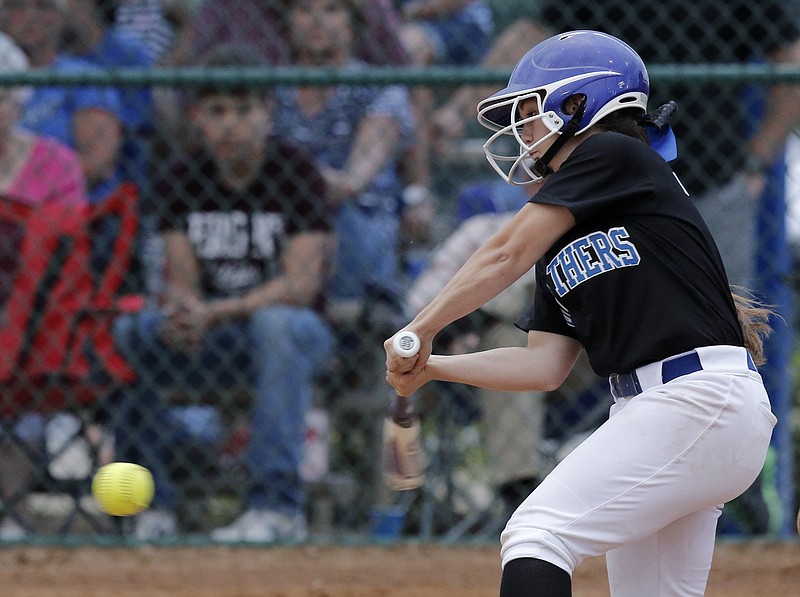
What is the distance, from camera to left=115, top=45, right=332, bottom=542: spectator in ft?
16.0

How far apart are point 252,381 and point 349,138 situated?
3.96 ft

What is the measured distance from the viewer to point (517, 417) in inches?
194

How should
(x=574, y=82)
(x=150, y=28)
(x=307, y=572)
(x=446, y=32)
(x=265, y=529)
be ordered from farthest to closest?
(x=446, y=32)
(x=150, y=28)
(x=265, y=529)
(x=307, y=572)
(x=574, y=82)

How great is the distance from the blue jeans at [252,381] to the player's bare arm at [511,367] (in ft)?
6.77

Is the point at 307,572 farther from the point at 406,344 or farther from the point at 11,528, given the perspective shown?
the point at 406,344

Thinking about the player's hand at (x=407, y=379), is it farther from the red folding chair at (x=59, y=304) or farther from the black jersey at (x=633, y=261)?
the red folding chair at (x=59, y=304)

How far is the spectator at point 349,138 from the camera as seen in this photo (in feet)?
17.0

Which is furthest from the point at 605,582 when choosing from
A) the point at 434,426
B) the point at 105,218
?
the point at 105,218

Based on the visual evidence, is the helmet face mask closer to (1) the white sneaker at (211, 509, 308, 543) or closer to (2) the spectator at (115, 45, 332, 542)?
(2) the spectator at (115, 45, 332, 542)

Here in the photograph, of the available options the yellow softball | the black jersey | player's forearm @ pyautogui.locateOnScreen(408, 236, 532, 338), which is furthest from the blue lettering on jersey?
the yellow softball

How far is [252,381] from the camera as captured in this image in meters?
4.95

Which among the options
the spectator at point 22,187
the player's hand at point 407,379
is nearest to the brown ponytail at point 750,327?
the player's hand at point 407,379

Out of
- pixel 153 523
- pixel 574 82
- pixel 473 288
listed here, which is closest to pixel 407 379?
pixel 473 288

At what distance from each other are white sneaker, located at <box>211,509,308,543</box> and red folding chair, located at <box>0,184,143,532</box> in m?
0.64
